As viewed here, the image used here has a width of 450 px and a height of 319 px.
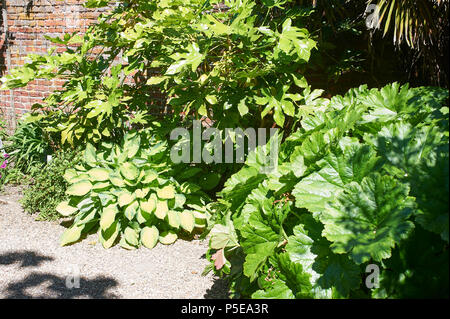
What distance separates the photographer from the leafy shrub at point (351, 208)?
1.71 m

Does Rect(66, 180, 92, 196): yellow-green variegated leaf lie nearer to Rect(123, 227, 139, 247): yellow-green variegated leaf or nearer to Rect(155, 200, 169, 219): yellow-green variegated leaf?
Rect(123, 227, 139, 247): yellow-green variegated leaf

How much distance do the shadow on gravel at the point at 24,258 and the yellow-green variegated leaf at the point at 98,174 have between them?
75 cm

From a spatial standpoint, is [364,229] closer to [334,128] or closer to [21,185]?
[334,128]

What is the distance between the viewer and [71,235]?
12.2 ft

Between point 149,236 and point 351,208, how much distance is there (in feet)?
7.06

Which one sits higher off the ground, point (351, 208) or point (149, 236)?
point (351, 208)

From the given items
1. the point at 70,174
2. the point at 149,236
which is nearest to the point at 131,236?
the point at 149,236

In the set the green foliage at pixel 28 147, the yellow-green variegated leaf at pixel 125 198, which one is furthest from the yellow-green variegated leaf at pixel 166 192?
the green foliage at pixel 28 147

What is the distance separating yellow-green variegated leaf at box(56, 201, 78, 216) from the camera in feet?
13.0

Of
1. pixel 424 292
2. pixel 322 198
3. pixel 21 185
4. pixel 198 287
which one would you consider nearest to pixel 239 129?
pixel 198 287

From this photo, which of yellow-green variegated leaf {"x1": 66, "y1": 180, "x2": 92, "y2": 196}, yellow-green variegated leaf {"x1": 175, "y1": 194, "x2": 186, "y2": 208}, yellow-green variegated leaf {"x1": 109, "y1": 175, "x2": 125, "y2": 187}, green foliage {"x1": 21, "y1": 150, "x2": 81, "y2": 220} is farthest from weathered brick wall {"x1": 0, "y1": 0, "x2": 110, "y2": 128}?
yellow-green variegated leaf {"x1": 175, "y1": 194, "x2": 186, "y2": 208}

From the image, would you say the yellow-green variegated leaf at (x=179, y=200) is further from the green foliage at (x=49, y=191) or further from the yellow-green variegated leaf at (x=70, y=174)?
the green foliage at (x=49, y=191)

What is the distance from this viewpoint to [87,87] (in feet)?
12.6

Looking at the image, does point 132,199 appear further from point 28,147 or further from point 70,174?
point 28,147
